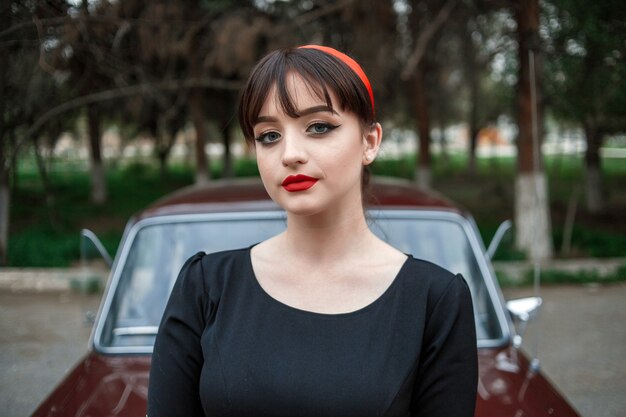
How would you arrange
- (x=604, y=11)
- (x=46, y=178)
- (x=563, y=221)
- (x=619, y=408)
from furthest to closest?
(x=563, y=221), (x=46, y=178), (x=604, y=11), (x=619, y=408)

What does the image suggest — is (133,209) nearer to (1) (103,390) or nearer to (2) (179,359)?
(1) (103,390)

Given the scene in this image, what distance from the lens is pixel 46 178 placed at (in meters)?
11.8

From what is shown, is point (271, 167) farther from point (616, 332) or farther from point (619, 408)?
point (616, 332)

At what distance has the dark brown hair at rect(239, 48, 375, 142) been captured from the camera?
149 centimetres

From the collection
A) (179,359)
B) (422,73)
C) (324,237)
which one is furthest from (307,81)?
(422,73)

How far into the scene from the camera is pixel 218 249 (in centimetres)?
296

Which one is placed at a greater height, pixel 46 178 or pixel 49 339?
pixel 46 178

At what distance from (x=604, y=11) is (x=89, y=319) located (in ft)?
21.1

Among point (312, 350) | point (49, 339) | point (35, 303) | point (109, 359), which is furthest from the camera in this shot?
point (35, 303)

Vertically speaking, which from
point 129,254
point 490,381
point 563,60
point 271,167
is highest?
point 563,60

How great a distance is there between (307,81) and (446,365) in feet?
2.22

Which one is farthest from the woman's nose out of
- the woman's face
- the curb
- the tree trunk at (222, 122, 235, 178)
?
the tree trunk at (222, 122, 235, 178)

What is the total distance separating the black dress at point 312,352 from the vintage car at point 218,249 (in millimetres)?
1053

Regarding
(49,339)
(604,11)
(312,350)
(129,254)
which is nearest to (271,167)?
(312,350)
